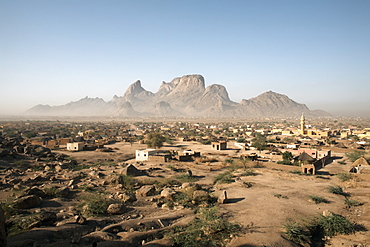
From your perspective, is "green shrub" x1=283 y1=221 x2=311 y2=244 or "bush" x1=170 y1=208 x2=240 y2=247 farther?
"green shrub" x1=283 y1=221 x2=311 y2=244

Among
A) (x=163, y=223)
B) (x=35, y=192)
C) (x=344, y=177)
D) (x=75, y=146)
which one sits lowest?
(x=75, y=146)

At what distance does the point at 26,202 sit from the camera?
33.4 ft

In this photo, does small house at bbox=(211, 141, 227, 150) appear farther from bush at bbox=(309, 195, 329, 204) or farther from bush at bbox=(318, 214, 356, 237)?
bush at bbox=(318, 214, 356, 237)

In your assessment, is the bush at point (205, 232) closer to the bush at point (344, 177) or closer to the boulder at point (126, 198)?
the boulder at point (126, 198)

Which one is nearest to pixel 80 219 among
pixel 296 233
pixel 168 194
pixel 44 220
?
pixel 44 220

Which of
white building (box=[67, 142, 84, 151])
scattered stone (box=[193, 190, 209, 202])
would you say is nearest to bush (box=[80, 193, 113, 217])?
scattered stone (box=[193, 190, 209, 202])

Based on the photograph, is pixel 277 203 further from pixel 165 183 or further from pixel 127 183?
pixel 127 183

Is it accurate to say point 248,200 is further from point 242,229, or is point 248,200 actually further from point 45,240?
point 45,240

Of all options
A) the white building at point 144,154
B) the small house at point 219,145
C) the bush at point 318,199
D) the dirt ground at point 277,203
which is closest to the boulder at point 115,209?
the dirt ground at point 277,203

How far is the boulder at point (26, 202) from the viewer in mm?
9859

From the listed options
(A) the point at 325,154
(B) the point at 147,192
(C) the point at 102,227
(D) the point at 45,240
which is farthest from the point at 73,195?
(A) the point at 325,154

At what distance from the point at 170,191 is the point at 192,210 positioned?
2404mm

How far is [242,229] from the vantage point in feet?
27.6

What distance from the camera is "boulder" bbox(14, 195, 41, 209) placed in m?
9.86
